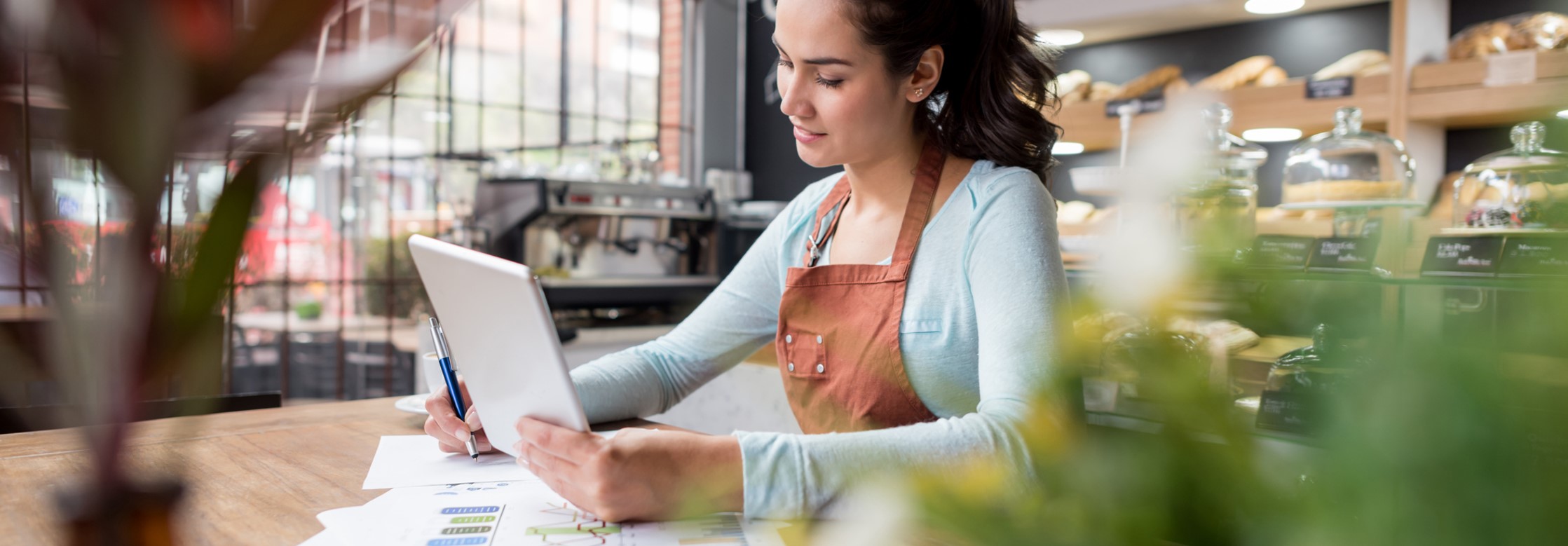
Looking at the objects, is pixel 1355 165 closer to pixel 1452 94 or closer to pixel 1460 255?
pixel 1460 255

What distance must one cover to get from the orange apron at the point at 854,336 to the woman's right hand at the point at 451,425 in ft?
1.32

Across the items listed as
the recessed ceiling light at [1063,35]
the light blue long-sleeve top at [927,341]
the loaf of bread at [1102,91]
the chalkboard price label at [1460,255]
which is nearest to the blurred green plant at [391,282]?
the recessed ceiling light at [1063,35]

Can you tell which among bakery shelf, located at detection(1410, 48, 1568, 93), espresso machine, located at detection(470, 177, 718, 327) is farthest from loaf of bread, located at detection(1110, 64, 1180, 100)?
espresso machine, located at detection(470, 177, 718, 327)

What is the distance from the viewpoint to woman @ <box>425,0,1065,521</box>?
115 cm

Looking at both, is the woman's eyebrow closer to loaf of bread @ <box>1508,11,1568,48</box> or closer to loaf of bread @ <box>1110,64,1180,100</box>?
loaf of bread @ <box>1508,11,1568,48</box>

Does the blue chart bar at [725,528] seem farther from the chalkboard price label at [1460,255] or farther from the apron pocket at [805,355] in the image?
the chalkboard price label at [1460,255]

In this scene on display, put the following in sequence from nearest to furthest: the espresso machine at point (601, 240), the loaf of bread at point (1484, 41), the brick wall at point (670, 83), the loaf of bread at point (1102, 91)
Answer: the loaf of bread at point (1484, 41)
the loaf of bread at point (1102, 91)
the espresso machine at point (601, 240)
the brick wall at point (670, 83)

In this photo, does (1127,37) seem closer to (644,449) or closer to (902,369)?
(902,369)

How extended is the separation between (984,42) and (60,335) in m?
1.20

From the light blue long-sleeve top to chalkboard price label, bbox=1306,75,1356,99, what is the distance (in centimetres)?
245

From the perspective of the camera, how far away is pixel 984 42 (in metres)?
1.30

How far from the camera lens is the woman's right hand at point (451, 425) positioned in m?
1.10

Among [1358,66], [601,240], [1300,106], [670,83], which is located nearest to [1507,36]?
[1358,66]

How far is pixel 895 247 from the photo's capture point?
1304 mm
